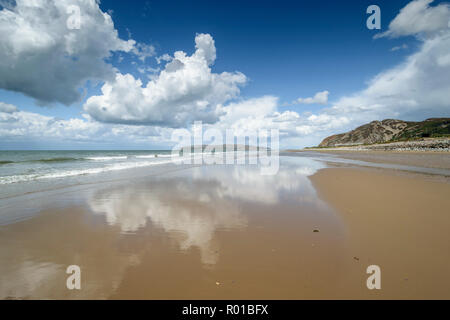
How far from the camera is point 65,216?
232 inches

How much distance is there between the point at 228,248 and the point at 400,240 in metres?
3.85

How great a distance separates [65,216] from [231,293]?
6106 mm

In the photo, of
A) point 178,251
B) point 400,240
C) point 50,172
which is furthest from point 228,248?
point 50,172

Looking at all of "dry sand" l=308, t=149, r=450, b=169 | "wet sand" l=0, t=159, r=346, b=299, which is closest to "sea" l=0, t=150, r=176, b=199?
"wet sand" l=0, t=159, r=346, b=299

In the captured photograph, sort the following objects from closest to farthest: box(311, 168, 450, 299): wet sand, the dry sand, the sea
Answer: box(311, 168, 450, 299): wet sand, the sea, the dry sand

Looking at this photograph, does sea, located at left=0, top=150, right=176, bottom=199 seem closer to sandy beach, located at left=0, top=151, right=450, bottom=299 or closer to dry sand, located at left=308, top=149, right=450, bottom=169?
sandy beach, located at left=0, top=151, right=450, bottom=299

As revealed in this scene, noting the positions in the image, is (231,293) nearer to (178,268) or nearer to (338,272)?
(178,268)

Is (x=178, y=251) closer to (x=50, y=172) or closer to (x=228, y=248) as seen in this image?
(x=228, y=248)

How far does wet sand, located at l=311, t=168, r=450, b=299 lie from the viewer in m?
2.77

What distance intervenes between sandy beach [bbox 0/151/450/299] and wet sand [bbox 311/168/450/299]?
0.07ft

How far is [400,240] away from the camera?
4102 millimetres

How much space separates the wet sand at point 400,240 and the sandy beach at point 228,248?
2 cm

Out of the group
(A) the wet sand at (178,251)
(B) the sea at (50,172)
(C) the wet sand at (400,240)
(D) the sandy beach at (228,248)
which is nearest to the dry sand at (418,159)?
(C) the wet sand at (400,240)
